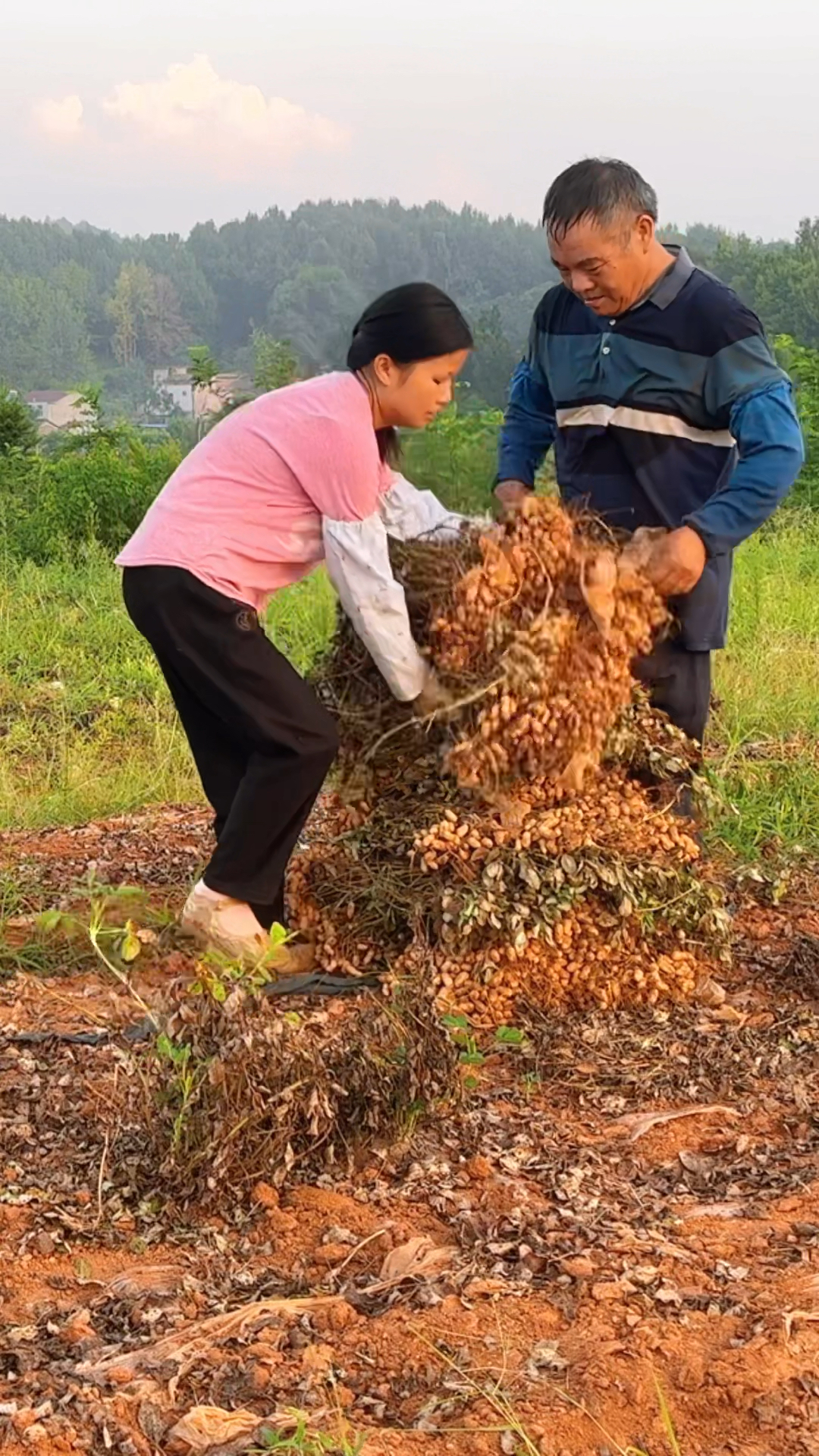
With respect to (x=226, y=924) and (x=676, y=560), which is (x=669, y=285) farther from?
(x=226, y=924)

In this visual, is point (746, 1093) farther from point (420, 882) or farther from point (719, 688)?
point (719, 688)

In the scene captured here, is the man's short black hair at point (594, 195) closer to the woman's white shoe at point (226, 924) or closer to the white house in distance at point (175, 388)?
the woman's white shoe at point (226, 924)

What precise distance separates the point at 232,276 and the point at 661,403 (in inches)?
2749

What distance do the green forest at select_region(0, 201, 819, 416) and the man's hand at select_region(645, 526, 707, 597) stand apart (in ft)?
147

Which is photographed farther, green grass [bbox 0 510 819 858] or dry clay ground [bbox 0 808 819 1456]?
green grass [bbox 0 510 819 858]

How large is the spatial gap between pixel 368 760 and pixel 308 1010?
1.96ft

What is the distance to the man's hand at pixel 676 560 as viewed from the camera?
320 centimetres

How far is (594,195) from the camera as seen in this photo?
3.26m

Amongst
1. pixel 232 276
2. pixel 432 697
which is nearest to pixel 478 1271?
pixel 432 697

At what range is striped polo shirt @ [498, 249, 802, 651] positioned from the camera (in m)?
3.26

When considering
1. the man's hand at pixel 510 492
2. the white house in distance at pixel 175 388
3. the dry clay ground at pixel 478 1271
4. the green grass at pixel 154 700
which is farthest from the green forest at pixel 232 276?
the dry clay ground at pixel 478 1271

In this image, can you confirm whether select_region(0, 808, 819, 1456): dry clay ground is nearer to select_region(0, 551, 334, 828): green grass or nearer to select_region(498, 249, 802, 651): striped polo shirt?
select_region(498, 249, 802, 651): striped polo shirt

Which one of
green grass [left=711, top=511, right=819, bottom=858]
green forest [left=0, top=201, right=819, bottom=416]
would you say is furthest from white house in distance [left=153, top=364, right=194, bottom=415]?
green grass [left=711, top=511, right=819, bottom=858]

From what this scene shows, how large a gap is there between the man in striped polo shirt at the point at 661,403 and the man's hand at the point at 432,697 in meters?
0.51
